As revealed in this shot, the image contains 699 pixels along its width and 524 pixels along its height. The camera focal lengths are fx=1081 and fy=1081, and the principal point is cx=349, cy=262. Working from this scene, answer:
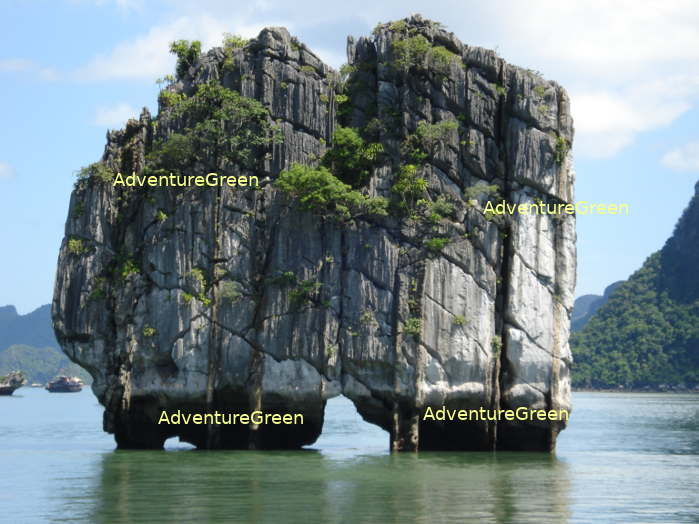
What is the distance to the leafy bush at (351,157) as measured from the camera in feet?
110

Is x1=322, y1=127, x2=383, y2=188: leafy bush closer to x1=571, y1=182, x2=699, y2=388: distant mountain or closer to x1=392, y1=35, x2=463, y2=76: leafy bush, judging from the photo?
x1=392, y1=35, x2=463, y2=76: leafy bush

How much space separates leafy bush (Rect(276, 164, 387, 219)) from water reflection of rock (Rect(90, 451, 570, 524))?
292 inches

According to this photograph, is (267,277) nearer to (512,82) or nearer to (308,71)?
(308,71)

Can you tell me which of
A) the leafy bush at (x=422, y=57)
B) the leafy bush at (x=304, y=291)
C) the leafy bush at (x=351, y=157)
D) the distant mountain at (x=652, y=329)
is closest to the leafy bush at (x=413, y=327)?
the leafy bush at (x=304, y=291)

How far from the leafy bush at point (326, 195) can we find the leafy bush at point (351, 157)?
0.99 metres

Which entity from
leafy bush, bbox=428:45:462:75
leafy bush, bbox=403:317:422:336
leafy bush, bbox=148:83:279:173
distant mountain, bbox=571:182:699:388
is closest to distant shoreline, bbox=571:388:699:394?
distant mountain, bbox=571:182:699:388

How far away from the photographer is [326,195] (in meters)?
32.5

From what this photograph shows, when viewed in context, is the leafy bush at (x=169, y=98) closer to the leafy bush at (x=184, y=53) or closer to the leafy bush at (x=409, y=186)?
the leafy bush at (x=184, y=53)

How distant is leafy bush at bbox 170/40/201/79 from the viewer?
119 feet

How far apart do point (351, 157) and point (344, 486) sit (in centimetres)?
1218

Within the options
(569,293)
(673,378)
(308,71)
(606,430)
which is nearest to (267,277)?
(308,71)

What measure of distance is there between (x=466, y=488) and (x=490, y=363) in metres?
7.61

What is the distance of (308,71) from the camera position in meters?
34.4

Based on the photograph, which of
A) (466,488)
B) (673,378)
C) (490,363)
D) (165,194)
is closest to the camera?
(466,488)
